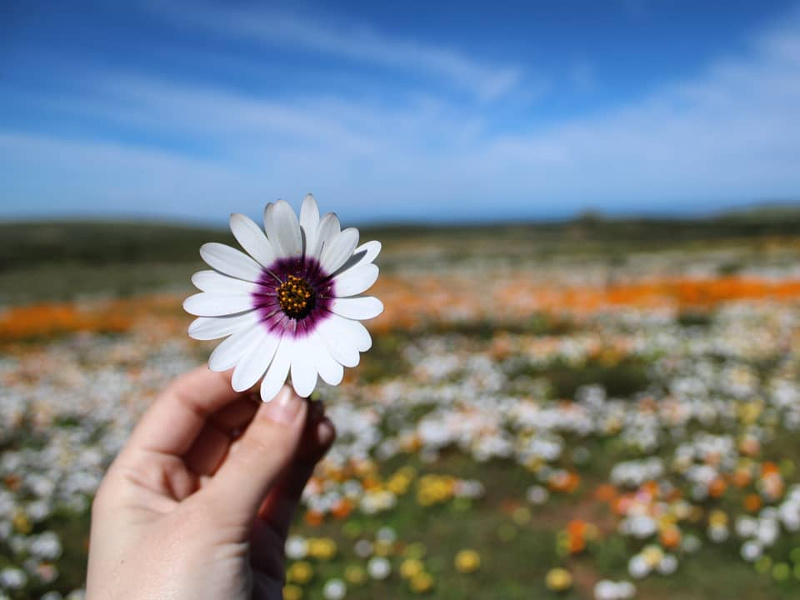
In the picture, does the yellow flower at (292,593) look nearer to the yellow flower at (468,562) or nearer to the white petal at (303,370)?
the yellow flower at (468,562)

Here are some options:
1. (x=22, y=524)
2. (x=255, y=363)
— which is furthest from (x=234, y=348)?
(x=22, y=524)

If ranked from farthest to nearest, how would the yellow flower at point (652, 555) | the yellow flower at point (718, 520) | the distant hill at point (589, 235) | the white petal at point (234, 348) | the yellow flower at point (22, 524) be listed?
the distant hill at point (589, 235)
the yellow flower at point (22, 524)
the yellow flower at point (718, 520)
the yellow flower at point (652, 555)
the white petal at point (234, 348)

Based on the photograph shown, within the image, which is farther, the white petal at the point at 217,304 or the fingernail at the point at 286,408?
the fingernail at the point at 286,408

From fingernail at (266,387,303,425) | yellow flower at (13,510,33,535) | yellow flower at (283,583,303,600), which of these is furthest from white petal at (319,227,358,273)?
yellow flower at (13,510,33,535)

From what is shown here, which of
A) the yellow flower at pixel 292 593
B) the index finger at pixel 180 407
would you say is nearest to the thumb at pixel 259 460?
the index finger at pixel 180 407

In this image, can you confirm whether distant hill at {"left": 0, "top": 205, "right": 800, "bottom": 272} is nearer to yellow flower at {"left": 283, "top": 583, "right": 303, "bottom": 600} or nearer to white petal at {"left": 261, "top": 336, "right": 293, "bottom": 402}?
yellow flower at {"left": 283, "top": 583, "right": 303, "bottom": 600}
